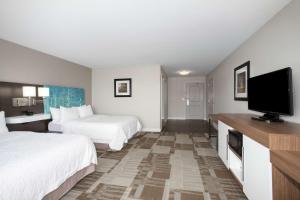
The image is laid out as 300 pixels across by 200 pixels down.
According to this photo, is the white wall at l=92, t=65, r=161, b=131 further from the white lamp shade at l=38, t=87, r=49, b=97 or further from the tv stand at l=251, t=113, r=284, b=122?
the tv stand at l=251, t=113, r=284, b=122

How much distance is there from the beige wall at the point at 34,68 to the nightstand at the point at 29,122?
2.68 ft

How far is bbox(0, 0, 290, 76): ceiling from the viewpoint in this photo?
1901 mm

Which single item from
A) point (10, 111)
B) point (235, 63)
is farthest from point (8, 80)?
point (235, 63)

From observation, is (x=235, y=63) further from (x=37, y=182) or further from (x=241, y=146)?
(x=37, y=182)

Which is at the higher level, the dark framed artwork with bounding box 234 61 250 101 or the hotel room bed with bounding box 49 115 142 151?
the dark framed artwork with bounding box 234 61 250 101

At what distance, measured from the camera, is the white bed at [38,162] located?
1267mm

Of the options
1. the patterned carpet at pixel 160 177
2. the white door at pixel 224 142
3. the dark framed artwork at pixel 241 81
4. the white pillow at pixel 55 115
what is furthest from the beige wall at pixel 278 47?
the white pillow at pixel 55 115

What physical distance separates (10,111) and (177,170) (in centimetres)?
337

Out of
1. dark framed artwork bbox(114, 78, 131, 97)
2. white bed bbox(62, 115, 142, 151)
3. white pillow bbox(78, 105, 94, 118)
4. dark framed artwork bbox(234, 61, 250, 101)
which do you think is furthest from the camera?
dark framed artwork bbox(114, 78, 131, 97)

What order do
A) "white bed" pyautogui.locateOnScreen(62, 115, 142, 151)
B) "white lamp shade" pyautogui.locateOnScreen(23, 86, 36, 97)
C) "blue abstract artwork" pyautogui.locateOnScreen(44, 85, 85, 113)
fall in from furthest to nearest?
"blue abstract artwork" pyautogui.locateOnScreen(44, 85, 85, 113) < "white bed" pyautogui.locateOnScreen(62, 115, 142, 151) < "white lamp shade" pyautogui.locateOnScreen(23, 86, 36, 97)

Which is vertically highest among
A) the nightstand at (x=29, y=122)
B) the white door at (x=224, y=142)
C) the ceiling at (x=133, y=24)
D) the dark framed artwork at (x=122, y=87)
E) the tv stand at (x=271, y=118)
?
the ceiling at (x=133, y=24)

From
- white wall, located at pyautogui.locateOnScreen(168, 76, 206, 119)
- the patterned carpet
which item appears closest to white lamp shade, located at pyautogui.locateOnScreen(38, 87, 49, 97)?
the patterned carpet

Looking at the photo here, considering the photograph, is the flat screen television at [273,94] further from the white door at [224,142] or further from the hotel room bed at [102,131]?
the hotel room bed at [102,131]

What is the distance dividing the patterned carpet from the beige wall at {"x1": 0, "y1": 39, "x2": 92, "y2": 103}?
2367 mm
